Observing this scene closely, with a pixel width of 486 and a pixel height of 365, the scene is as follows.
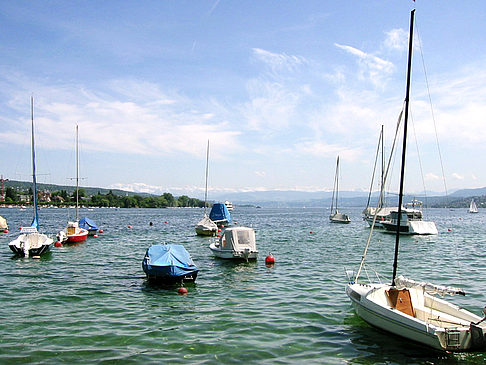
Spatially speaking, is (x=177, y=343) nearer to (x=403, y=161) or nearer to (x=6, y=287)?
(x=403, y=161)

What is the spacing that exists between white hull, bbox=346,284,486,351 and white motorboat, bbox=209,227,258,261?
16.4 m

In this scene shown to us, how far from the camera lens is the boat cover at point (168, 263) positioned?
83.6 feet

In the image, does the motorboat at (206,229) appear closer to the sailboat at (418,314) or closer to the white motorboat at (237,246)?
the white motorboat at (237,246)

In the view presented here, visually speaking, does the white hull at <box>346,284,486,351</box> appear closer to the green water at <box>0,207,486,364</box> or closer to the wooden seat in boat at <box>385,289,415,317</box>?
the wooden seat in boat at <box>385,289,415,317</box>

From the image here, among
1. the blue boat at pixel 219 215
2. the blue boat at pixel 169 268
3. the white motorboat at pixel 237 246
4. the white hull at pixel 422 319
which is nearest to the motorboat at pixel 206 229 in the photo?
the blue boat at pixel 219 215

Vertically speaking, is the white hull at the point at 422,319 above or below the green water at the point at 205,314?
above

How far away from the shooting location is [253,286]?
2648 cm

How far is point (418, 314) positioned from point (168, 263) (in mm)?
14317

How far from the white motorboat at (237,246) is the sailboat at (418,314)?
16591mm

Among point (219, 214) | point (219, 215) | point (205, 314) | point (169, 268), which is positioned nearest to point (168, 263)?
point (169, 268)

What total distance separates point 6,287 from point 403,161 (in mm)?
23261

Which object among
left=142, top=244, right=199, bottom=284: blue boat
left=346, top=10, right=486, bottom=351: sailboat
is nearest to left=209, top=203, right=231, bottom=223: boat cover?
left=142, top=244, right=199, bottom=284: blue boat

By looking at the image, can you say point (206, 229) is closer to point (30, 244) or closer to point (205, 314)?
point (30, 244)

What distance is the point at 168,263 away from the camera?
84.7ft
